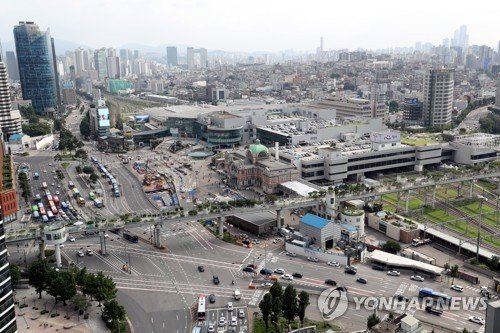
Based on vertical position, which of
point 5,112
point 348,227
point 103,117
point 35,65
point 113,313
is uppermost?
point 35,65

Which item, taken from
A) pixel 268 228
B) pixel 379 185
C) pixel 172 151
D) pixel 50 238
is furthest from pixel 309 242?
pixel 172 151

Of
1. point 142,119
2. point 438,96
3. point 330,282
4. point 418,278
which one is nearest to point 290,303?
point 330,282

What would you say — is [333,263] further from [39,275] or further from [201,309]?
[39,275]

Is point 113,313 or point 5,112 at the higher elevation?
point 5,112

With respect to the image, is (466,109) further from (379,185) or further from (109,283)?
(109,283)

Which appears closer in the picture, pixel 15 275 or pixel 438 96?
pixel 15 275

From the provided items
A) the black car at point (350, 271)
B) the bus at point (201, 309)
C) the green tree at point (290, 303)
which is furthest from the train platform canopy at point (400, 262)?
the bus at point (201, 309)

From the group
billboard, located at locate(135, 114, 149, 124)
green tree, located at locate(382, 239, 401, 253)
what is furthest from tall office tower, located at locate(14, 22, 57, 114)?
green tree, located at locate(382, 239, 401, 253)

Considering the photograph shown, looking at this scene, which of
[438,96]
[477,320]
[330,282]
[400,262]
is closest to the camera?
Answer: [477,320]
